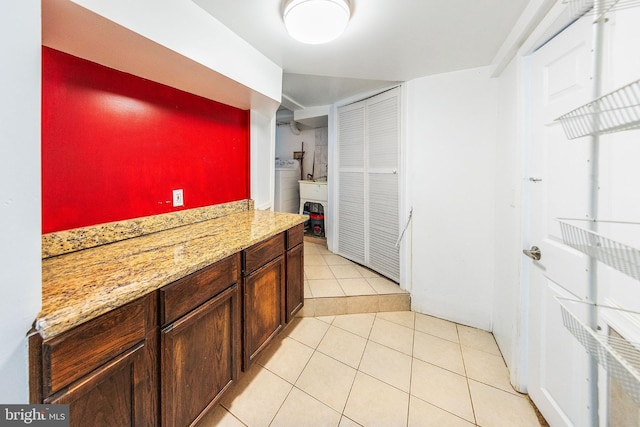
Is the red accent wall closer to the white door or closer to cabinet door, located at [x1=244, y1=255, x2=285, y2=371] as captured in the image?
cabinet door, located at [x1=244, y1=255, x2=285, y2=371]

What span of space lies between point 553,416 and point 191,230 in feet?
7.02

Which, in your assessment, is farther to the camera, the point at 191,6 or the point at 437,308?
the point at 437,308

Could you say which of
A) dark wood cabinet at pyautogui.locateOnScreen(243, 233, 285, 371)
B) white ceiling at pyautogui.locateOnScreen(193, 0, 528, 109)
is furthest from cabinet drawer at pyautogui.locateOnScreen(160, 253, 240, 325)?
white ceiling at pyautogui.locateOnScreen(193, 0, 528, 109)

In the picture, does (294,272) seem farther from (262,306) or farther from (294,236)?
(262,306)

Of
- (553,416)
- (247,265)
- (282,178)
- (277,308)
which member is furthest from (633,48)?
(282,178)

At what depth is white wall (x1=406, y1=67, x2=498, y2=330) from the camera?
1.91m

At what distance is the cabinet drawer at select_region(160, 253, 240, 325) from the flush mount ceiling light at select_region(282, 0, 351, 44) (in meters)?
1.23

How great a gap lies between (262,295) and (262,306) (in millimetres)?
70

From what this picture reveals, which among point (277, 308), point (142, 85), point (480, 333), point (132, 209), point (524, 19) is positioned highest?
point (524, 19)

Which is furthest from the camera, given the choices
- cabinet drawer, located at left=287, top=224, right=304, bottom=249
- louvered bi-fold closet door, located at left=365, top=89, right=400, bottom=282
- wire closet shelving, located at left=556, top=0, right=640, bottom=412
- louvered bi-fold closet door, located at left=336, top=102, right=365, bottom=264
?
louvered bi-fold closet door, located at left=336, top=102, right=365, bottom=264

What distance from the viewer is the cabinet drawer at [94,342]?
63cm

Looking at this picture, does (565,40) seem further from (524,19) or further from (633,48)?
(633,48)

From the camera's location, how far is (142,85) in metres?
1.40

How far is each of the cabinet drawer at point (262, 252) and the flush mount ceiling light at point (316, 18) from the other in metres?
1.18
